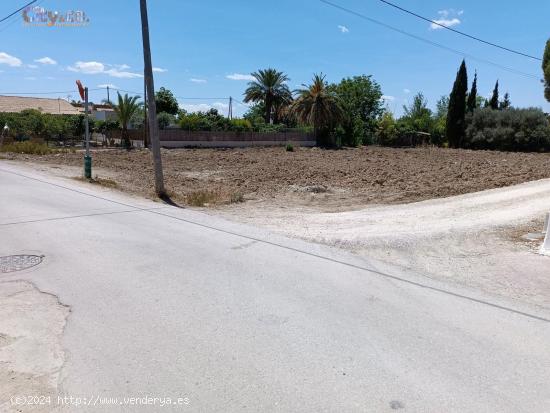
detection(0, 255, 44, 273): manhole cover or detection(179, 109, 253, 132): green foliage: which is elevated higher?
detection(179, 109, 253, 132): green foliage

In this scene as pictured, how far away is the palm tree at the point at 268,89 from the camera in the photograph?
2418 inches

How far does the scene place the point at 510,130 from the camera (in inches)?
1756

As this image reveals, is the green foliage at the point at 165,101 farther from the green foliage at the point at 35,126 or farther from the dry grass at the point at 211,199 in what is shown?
the dry grass at the point at 211,199

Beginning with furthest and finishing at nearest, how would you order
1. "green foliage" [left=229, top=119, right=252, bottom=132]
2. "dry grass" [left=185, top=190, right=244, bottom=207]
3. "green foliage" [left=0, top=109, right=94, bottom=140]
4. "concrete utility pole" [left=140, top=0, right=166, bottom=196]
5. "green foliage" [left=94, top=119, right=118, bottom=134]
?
"green foliage" [left=94, top=119, right=118, bottom=134] → "green foliage" [left=229, top=119, right=252, bottom=132] → "green foliage" [left=0, top=109, right=94, bottom=140] → "concrete utility pole" [left=140, top=0, right=166, bottom=196] → "dry grass" [left=185, top=190, right=244, bottom=207]

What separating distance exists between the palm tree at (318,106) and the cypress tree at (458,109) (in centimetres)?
1181

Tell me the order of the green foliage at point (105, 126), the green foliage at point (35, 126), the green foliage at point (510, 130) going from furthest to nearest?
the green foliage at point (105, 126), the green foliage at point (35, 126), the green foliage at point (510, 130)

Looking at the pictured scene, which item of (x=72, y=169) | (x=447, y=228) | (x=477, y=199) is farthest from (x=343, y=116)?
(x=447, y=228)

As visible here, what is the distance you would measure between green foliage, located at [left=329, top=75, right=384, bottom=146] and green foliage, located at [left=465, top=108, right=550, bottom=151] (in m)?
12.4

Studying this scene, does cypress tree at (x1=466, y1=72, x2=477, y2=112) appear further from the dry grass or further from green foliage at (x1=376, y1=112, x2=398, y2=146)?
the dry grass

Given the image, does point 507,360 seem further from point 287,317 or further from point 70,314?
point 70,314

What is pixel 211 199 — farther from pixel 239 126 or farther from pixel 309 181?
pixel 239 126

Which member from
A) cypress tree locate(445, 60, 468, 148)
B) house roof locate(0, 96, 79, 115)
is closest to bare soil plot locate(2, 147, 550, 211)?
cypress tree locate(445, 60, 468, 148)

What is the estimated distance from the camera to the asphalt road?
3594 mm

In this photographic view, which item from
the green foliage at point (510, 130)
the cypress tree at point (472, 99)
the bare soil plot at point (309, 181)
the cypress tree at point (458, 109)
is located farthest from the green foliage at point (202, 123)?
the cypress tree at point (472, 99)
